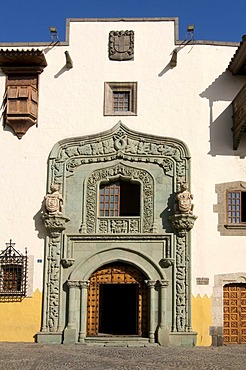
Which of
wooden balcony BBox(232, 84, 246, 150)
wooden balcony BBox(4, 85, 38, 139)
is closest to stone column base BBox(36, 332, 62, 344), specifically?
wooden balcony BBox(4, 85, 38, 139)

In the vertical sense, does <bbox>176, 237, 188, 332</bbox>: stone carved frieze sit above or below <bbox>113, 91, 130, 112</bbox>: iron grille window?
below

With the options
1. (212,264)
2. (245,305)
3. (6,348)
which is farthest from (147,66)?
(6,348)

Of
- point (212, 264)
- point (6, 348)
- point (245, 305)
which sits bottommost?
point (6, 348)

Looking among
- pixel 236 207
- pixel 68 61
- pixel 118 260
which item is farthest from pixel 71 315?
pixel 68 61

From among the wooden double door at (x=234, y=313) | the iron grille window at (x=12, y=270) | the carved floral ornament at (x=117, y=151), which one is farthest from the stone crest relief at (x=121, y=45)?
the wooden double door at (x=234, y=313)

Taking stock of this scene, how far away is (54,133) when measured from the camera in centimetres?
1861

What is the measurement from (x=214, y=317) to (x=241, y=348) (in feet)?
4.11

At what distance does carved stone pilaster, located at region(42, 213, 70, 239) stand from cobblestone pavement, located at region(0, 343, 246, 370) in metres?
3.51

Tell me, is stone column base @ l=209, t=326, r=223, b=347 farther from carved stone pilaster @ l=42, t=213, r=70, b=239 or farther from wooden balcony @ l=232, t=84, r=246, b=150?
wooden balcony @ l=232, t=84, r=246, b=150

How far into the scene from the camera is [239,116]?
17234 millimetres

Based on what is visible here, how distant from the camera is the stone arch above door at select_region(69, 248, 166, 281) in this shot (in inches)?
685

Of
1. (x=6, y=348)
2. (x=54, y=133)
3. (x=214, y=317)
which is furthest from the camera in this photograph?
(x=54, y=133)

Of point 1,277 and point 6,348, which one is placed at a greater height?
point 1,277

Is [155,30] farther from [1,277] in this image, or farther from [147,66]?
[1,277]
